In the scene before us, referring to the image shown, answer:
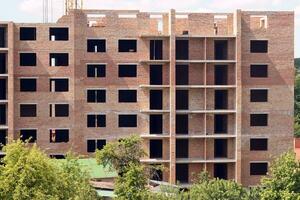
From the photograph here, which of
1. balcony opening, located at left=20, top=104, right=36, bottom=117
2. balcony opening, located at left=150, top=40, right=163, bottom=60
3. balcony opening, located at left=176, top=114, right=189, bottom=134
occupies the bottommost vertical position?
balcony opening, located at left=176, top=114, right=189, bottom=134

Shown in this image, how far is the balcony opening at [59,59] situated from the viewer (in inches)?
2067

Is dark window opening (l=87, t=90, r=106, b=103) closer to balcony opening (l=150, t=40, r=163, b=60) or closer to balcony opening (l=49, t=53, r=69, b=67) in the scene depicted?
balcony opening (l=49, t=53, r=69, b=67)

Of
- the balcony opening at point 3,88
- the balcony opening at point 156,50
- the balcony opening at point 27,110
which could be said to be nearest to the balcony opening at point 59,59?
the balcony opening at point 27,110

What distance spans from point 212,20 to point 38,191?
25.5 meters

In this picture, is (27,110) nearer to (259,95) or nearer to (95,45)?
(95,45)

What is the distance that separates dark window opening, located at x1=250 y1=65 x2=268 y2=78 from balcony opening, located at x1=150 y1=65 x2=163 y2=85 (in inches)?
258

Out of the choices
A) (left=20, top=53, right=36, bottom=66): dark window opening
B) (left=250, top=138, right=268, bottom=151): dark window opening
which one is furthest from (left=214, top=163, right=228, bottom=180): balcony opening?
(left=20, top=53, right=36, bottom=66): dark window opening

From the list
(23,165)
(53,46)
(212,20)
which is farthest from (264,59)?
(23,165)

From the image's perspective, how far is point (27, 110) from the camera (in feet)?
173

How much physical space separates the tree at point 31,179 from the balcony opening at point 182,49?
20.6 m

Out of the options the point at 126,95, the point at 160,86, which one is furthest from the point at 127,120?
the point at 160,86

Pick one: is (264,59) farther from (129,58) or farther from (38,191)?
(38,191)

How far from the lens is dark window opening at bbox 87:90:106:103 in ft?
174

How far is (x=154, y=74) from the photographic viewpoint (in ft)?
175
